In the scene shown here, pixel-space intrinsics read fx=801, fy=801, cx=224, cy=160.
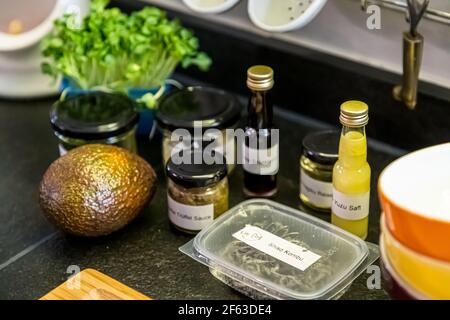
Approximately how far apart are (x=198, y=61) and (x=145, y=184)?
29cm

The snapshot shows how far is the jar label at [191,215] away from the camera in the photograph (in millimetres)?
1057

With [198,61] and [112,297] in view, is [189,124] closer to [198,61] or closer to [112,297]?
[198,61]

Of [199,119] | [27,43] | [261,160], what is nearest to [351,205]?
[261,160]

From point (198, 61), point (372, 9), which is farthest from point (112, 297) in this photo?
point (372, 9)

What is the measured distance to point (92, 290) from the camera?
0.96m

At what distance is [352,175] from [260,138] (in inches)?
6.2

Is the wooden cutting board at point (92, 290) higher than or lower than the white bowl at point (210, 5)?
lower

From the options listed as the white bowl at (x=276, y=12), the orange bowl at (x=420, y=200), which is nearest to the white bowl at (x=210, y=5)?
the white bowl at (x=276, y=12)

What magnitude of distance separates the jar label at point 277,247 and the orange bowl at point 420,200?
0.16 meters

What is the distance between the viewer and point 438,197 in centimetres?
90

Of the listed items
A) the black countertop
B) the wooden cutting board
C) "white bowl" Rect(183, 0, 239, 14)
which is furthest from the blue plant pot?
the wooden cutting board

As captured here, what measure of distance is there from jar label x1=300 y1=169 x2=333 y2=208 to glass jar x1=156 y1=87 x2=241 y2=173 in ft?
0.43

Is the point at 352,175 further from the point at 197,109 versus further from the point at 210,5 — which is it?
the point at 210,5

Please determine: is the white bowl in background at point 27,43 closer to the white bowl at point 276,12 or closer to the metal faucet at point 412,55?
the white bowl at point 276,12
